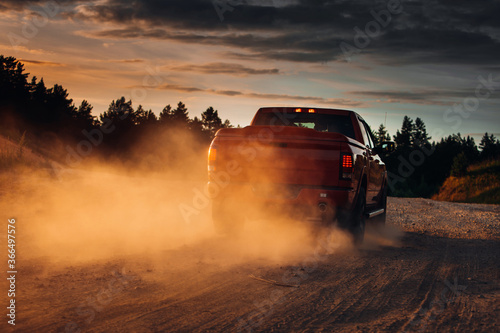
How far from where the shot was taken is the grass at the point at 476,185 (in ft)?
125

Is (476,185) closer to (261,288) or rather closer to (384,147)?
(384,147)

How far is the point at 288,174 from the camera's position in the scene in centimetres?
744

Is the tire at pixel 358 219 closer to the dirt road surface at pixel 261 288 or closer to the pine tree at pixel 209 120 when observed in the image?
the dirt road surface at pixel 261 288

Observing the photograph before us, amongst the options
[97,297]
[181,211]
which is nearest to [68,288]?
[97,297]

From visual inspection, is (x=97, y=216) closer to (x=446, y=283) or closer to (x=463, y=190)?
(x=446, y=283)

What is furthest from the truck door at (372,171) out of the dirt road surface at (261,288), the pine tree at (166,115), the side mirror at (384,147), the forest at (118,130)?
the pine tree at (166,115)

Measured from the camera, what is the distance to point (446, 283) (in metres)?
5.84

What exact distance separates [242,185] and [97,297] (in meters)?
3.31

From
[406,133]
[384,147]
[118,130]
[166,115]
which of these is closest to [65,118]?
[118,130]

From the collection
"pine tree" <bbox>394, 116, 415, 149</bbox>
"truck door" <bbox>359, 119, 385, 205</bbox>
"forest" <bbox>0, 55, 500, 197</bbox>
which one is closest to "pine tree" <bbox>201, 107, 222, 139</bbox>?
"forest" <bbox>0, 55, 500, 197</bbox>

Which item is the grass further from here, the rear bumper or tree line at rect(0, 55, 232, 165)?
tree line at rect(0, 55, 232, 165)

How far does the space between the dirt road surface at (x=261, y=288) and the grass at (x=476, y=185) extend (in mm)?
31891

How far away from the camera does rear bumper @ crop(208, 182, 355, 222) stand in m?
7.35

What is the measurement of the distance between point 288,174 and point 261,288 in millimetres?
2496
